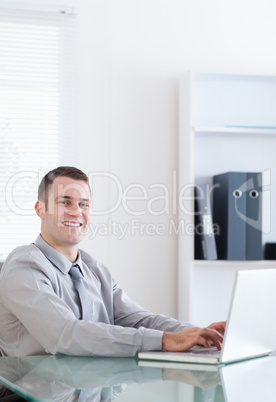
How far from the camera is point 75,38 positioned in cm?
326

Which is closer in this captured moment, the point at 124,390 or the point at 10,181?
the point at 124,390

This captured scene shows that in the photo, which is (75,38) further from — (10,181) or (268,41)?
(268,41)

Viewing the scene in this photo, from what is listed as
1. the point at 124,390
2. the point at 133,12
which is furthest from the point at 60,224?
the point at 133,12

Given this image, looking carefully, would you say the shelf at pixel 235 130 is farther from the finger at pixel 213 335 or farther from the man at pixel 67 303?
the finger at pixel 213 335

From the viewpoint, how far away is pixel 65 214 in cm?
212

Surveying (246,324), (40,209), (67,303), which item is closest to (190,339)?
(246,324)

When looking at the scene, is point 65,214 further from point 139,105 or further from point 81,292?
point 139,105

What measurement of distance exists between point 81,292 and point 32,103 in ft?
5.12

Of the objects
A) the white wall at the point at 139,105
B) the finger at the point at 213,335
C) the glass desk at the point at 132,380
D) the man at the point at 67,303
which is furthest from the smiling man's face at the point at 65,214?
the white wall at the point at 139,105

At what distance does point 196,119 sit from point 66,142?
0.72m

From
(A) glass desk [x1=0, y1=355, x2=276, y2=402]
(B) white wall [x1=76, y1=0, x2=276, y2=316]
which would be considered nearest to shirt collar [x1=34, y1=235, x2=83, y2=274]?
(A) glass desk [x1=0, y1=355, x2=276, y2=402]

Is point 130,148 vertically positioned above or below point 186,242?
above

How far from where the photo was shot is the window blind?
3.21 meters

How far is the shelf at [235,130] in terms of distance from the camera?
3125 mm
